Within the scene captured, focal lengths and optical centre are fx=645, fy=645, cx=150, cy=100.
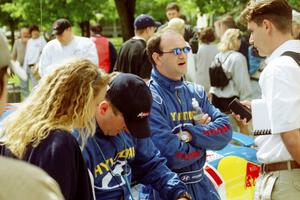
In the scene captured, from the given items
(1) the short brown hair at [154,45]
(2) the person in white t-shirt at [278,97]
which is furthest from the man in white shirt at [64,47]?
(2) the person in white t-shirt at [278,97]

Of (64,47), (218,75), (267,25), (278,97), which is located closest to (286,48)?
(267,25)

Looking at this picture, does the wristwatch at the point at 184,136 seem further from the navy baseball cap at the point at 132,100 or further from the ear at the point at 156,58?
the navy baseball cap at the point at 132,100

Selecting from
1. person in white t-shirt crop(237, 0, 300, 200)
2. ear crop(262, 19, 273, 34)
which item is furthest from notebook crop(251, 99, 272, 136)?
ear crop(262, 19, 273, 34)

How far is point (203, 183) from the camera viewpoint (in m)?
4.49

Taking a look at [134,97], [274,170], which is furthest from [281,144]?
[134,97]

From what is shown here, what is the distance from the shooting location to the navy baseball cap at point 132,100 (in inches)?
137

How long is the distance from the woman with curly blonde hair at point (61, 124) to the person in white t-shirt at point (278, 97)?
97 cm

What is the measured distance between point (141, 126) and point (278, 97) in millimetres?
762

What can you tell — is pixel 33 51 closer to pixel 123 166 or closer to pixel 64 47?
pixel 64 47

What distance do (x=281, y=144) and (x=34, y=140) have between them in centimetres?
154

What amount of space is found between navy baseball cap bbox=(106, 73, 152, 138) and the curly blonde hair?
1.26 ft

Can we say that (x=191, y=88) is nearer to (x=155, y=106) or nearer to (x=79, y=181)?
(x=155, y=106)

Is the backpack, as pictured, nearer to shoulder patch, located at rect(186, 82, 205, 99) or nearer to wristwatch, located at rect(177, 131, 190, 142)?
shoulder patch, located at rect(186, 82, 205, 99)

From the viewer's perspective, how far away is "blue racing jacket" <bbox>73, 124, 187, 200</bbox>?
3.39 m
